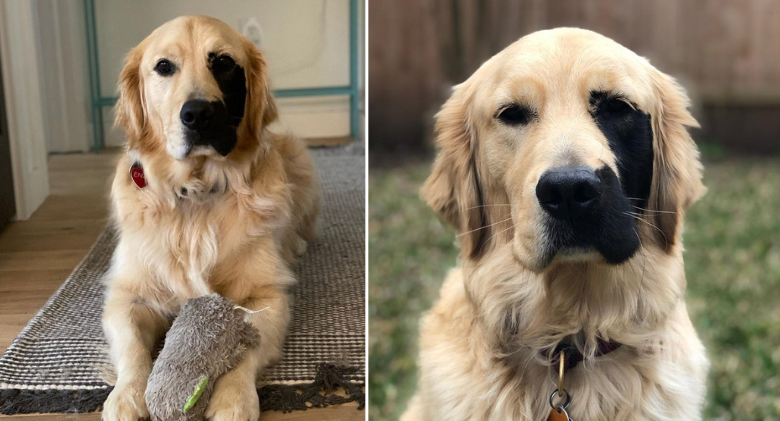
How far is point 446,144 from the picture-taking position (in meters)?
1.06

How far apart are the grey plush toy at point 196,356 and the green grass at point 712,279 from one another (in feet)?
1.26

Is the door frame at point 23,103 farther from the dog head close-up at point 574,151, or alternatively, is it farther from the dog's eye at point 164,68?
the dog head close-up at point 574,151

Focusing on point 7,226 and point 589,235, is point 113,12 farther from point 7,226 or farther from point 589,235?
point 589,235

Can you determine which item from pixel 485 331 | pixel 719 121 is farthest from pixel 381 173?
pixel 719 121

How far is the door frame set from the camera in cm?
262

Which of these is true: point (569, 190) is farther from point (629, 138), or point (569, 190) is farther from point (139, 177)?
point (139, 177)

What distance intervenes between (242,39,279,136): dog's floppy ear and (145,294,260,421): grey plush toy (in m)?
0.53

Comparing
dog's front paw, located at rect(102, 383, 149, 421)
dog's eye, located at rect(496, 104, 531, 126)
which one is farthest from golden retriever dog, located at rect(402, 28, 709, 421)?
dog's front paw, located at rect(102, 383, 149, 421)

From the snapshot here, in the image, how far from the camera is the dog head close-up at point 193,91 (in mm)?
1688

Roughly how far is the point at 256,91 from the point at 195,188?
0.32 metres

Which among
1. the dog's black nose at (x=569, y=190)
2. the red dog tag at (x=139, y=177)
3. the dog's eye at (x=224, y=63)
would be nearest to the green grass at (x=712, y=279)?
the dog's black nose at (x=569, y=190)

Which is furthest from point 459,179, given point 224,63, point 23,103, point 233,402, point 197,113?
point 23,103

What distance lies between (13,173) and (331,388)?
1.86 metres

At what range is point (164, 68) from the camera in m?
1.74
